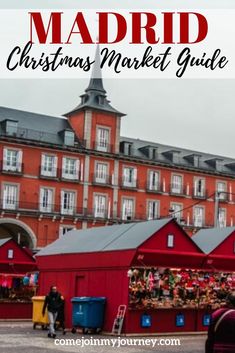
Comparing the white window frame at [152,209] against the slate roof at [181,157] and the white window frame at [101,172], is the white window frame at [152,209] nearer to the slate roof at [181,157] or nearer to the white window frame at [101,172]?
the slate roof at [181,157]

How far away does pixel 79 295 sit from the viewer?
81.8 feet

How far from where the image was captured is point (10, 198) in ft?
203

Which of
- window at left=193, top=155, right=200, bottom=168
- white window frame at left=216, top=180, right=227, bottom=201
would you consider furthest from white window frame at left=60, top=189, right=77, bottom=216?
white window frame at left=216, top=180, right=227, bottom=201

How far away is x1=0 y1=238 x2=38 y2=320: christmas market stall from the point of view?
30.2 m

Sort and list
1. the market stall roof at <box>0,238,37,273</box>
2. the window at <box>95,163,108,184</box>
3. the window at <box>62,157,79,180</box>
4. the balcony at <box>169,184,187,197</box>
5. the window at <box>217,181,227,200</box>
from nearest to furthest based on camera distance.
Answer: the market stall roof at <box>0,238,37,273</box> < the window at <box>62,157,79,180</box> < the window at <box>95,163,108,184</box> < the balcony at <box>169,184,187,197</box> < the window at <box>217,181,227,200</box>

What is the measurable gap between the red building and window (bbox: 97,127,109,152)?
0.33ft

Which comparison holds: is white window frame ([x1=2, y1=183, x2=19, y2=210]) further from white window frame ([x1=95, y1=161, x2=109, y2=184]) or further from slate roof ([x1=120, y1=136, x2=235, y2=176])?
slate roof ([x1=120, y1=136, x2=235, y2=176])

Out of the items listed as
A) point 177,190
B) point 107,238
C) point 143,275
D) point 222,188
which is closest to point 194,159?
point 222,188

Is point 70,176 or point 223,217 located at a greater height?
point 70,176

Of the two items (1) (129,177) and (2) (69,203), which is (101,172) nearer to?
(1) (129,177)

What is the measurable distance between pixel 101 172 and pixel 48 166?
19.4 feet

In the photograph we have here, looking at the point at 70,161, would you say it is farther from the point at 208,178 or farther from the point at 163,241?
the point at 163,241

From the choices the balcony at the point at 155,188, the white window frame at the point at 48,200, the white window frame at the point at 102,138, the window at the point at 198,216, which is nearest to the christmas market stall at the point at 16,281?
the white window frame at the point at 48,200

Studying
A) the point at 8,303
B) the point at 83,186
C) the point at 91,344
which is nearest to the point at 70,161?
the point at 83,186
